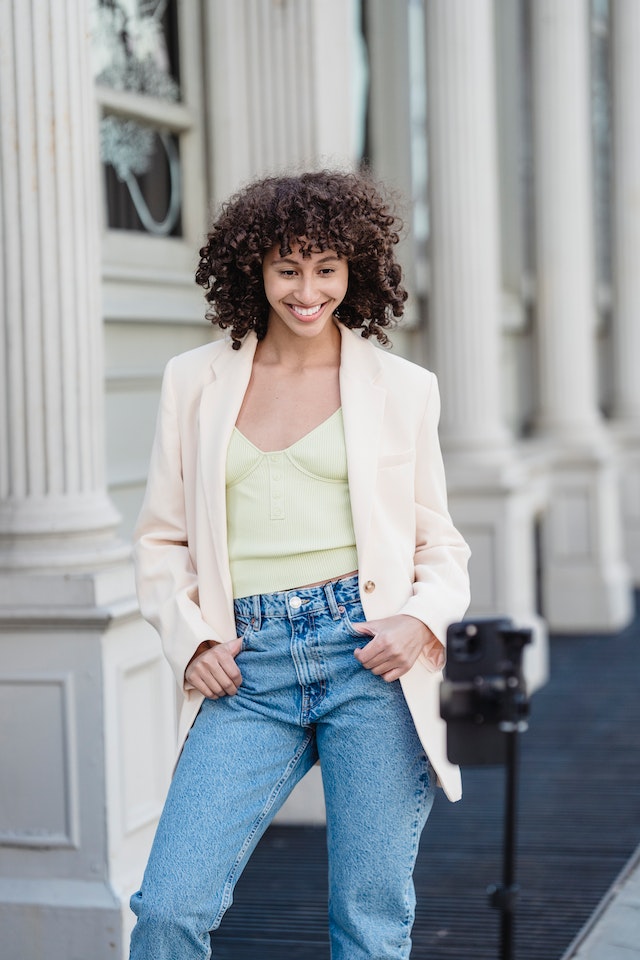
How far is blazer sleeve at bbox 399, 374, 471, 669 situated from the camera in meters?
2.76

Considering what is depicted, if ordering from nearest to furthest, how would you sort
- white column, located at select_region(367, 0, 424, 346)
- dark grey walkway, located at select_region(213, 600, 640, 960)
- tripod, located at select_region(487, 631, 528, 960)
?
tripod, located at select_region(487, 631, 528, 960) < dark grey walkway, located at select_region(213, 600, 640, 960) < white column, located at select_region(367, 0, 424, 346)

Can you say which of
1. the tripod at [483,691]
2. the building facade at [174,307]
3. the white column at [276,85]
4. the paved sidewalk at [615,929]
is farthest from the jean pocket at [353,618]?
the white column at [276,85]

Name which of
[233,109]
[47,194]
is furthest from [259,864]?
[233,109]

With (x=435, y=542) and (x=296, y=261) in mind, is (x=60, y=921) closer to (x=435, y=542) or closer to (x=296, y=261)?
(x=435, y=542)

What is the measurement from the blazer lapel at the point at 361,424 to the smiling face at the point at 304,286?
0.11 meters

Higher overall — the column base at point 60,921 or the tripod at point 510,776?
the tripod at point 510,776

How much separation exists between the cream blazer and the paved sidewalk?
176 cm

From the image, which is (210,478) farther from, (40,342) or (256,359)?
(40,342)

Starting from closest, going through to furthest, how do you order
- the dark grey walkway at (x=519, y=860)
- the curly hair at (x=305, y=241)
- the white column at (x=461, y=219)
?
the curly hair at (x=305, y=241) < the dark grey walkway at (x=519, y=860) < the white column at (x=461, y=219)

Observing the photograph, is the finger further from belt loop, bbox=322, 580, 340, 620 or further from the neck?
the neck

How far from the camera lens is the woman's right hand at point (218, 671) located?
2641 mm

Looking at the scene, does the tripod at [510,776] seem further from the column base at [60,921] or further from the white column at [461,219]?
the white column at [461,219]

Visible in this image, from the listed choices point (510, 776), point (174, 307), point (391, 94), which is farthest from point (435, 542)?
point (391, 94)

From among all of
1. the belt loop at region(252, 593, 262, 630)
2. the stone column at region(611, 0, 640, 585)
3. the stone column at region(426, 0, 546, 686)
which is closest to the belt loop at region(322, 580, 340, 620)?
the belt loop at region(252, 593, 262, 630)
